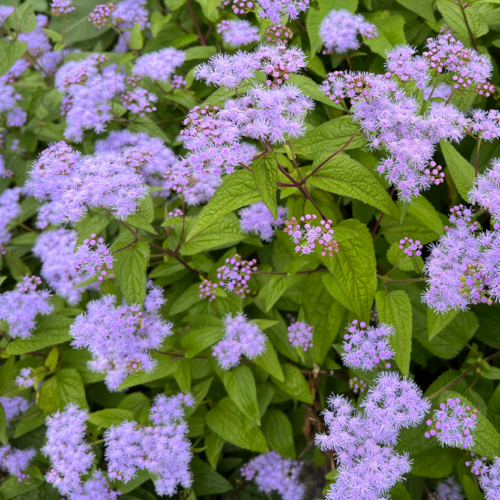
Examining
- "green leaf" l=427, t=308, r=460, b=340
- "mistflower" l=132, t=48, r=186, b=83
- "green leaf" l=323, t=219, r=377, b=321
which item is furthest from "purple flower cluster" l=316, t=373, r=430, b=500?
"mistflower" l=132, t=48, r=186, b=83

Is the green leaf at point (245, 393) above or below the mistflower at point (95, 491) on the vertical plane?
above

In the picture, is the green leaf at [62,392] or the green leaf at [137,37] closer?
the green leaf at [62,392]

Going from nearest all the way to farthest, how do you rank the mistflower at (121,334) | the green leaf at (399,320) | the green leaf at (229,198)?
the green leaf at (229,198)
the green leaf at (399,320)
the mistflower at (121,334)

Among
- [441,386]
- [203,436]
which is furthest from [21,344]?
[441,386]

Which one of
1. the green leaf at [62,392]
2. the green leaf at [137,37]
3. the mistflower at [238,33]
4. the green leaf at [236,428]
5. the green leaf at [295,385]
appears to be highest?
the mistflower at [238,33]

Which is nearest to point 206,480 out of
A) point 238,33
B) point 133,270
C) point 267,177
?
point 133,270

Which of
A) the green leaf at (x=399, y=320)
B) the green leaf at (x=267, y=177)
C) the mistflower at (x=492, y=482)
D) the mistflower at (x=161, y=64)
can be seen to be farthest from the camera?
the mistflower at (x=161, y=64)

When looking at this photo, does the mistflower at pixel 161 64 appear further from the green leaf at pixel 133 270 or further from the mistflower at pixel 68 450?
the mistflower at pixel 68 450

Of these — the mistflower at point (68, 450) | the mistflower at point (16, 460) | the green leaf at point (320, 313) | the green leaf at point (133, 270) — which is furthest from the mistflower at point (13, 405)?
the green leaf at point (320, 313)
